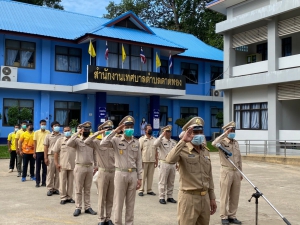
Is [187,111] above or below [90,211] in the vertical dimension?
above

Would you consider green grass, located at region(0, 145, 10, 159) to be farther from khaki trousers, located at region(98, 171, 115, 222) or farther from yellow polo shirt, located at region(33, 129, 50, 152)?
khaki trousers, located at region(98, 171, 115, 222)

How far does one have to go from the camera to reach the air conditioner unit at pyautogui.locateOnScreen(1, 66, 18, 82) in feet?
75.6

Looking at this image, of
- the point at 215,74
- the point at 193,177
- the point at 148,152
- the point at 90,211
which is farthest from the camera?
the point at 215,74

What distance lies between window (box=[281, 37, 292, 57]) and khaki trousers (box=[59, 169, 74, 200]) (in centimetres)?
1699

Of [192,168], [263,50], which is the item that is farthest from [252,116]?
[192,168]

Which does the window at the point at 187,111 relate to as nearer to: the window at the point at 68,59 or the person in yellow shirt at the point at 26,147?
the window at the point at 68,59

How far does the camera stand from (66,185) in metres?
9.39

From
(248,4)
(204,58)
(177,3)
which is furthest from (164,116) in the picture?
(177,3)

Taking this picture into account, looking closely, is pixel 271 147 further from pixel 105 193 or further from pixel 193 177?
pixel 193 177

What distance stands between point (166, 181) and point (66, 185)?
2508 mm

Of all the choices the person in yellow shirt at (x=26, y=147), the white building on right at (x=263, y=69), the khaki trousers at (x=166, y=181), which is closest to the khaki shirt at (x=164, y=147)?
the khaki trousers at (x=166, y=181)

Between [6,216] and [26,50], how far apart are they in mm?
18336

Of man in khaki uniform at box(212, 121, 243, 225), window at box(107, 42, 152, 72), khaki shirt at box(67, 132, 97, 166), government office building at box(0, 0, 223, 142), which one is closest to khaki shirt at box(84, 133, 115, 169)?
khaki shirt at box(67, 132, 97, 166)

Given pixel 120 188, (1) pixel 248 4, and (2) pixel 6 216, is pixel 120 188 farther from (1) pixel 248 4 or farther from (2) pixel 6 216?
(1) pixel 248 4
